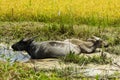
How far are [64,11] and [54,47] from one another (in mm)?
2986

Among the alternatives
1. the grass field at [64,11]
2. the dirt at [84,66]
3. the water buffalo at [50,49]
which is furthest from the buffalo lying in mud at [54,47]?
the grass field at [64,11]

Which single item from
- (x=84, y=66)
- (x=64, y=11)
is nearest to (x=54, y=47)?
(x=84, y=66)

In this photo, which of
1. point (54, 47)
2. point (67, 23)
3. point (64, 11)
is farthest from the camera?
point (64, 11)

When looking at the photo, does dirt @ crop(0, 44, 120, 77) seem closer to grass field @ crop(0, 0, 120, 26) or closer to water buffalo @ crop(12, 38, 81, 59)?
water buffalo @ crop(12, 38, 81, 59)

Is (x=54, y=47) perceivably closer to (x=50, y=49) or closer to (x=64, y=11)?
(x=50, y=49)

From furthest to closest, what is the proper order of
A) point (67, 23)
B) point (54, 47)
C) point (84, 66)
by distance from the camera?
point (67, 23)
point (54, 47)
point (84, 66)

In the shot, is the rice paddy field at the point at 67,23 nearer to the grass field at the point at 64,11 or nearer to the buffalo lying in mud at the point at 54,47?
the grass field at the point at 64,11

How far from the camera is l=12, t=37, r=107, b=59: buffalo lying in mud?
662 centimetres

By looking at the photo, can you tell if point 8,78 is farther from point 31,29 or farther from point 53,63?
point 31,29

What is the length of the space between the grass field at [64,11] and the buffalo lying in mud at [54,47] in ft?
5.57

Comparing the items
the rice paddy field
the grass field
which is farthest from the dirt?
the grass field

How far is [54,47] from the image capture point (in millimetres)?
6691

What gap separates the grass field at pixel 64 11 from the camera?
909 cm

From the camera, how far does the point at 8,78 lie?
14.4ft
